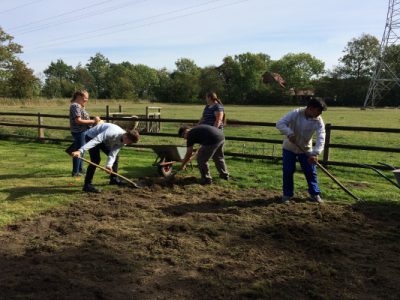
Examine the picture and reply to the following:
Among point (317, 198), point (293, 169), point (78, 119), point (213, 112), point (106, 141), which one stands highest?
point (213, 112)

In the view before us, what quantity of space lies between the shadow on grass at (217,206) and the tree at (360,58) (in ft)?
266

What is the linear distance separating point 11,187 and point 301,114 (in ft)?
17.2

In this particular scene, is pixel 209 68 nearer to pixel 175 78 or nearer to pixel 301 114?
pixel 175 78

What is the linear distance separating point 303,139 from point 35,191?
4635mm

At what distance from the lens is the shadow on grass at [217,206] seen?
6.13 meters

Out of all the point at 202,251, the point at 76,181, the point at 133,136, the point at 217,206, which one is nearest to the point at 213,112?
the point at 133,136

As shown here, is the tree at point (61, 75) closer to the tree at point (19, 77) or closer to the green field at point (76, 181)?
the tree at point (19, 77)

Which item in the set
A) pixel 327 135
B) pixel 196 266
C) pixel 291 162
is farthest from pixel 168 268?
pixel 327 135

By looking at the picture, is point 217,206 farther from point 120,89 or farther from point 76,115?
point 120,89

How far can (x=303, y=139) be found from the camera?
6504 mm

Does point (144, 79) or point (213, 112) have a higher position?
point (144, 79)

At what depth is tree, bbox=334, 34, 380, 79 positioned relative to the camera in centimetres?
8300

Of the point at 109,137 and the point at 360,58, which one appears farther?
the point at 360,58

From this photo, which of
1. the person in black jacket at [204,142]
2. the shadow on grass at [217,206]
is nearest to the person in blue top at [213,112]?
the person in black jacket at [204,142]
